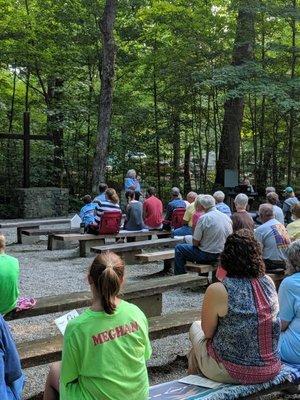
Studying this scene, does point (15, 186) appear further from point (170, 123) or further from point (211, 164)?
point (211, 164)

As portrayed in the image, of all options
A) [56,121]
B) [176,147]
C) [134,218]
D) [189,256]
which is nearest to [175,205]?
[134,218]

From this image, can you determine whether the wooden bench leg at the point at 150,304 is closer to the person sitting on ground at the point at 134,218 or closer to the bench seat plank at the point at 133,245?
the bench seat plank at the point at 133,245

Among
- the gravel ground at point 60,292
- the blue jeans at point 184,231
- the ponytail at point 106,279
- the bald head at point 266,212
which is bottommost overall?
the gravel ground at point 60,292

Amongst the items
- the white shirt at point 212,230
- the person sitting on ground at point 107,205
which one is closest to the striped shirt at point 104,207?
the person sitting on ground at point 107,205

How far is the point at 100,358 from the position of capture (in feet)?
7.70

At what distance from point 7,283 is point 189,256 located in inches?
134

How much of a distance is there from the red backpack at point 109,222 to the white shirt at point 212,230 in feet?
9.98

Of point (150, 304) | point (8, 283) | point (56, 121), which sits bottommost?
point (150, 304)

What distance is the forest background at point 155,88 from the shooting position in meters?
15.4

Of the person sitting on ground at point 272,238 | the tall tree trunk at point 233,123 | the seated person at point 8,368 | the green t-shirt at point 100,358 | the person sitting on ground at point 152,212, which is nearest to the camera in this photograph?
the green t-shirt at point 100,358

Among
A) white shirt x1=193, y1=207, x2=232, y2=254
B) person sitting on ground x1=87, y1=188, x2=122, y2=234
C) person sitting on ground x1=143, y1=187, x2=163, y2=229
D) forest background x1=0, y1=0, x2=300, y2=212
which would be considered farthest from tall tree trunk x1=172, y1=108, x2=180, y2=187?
white shirt x1=193, y1=207, x2=232, y2=254

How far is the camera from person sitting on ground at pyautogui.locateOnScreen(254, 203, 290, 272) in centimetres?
591

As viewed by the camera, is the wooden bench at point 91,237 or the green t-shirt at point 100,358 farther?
the wooden bench at point 91,237

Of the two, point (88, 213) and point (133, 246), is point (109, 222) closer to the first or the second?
point (88, 213)
